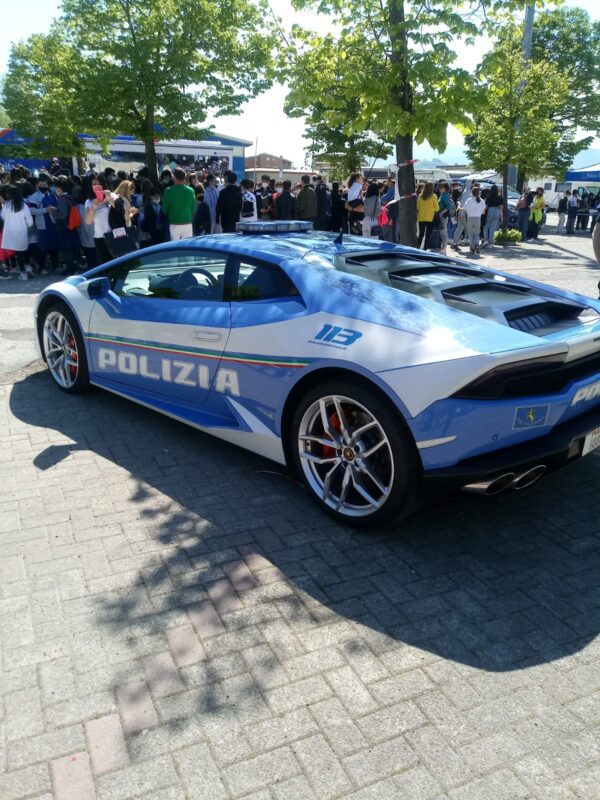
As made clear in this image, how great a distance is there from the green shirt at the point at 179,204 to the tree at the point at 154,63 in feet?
27.2

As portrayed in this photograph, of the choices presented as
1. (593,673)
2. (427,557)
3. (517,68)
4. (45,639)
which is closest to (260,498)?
(427,557)

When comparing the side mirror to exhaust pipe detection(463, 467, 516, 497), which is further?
the side mirror

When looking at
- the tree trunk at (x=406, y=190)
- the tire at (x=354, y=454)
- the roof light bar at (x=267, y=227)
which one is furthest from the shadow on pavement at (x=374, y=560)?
the tree trunk at (x=406, y=190)

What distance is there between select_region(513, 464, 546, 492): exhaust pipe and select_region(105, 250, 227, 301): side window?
2.13m

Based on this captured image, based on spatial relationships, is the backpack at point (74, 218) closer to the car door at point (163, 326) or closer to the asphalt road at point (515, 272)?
the asphalt road at point (515, 272)

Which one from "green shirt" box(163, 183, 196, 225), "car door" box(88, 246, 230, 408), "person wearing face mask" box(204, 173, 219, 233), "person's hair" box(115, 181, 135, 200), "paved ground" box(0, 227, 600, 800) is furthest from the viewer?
"person wearing face mask" box(204, 173, 219, 233)

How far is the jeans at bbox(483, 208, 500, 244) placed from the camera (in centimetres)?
1886

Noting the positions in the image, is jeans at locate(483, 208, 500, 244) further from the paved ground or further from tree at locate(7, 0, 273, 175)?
the paved ground

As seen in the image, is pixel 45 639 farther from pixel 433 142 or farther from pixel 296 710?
pixel 433 142

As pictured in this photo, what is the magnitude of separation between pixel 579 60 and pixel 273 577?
164ft

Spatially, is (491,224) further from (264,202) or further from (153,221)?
(153,221)

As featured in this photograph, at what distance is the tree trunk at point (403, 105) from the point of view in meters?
6.69

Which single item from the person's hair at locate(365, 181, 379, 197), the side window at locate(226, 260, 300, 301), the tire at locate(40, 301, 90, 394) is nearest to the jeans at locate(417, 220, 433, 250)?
the person's hair at locate(365, 181, 379, 197)

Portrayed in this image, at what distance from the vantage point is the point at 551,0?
6.62 m
